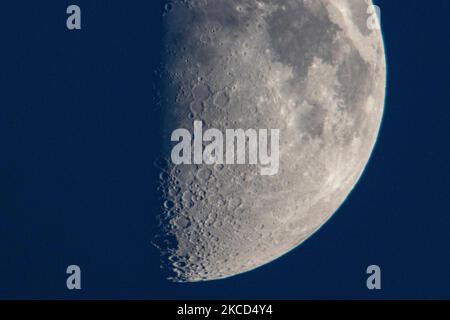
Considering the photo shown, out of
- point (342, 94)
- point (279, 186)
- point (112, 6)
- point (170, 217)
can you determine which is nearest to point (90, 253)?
point (170, 217)
